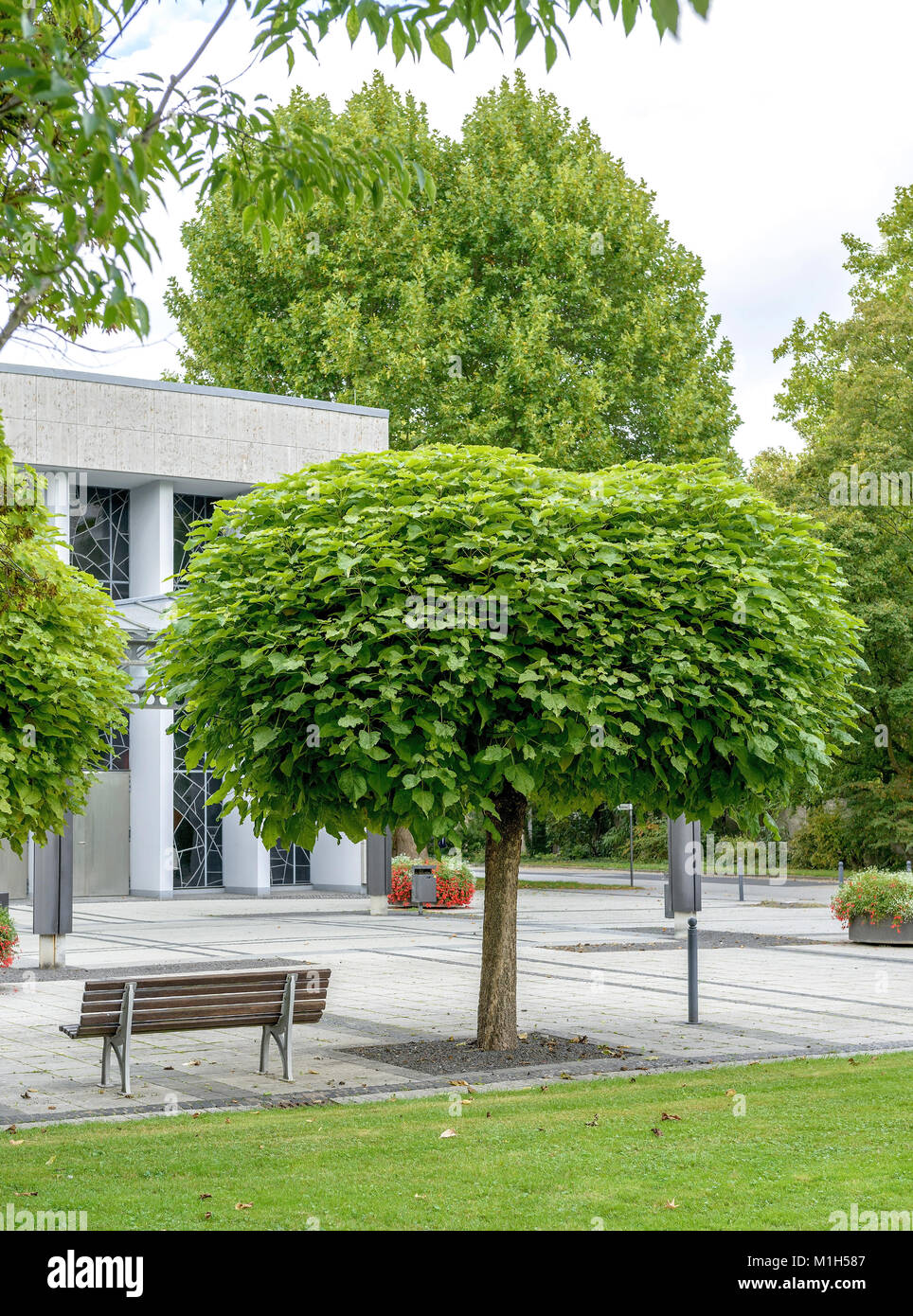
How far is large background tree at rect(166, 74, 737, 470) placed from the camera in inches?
1326

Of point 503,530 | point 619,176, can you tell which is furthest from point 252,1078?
point 619,176

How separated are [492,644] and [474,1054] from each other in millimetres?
3503

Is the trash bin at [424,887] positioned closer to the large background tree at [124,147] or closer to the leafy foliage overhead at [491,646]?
the leafy foliage overhead at [491,646]

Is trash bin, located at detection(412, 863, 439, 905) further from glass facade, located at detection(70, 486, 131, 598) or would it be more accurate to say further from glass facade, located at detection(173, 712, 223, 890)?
glass facade, located at detection(70, 486, 131, 598)

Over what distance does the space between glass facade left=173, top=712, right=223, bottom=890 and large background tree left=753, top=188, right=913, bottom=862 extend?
1735cm

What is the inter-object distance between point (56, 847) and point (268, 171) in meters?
15.5

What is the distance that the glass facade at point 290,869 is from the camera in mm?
35188

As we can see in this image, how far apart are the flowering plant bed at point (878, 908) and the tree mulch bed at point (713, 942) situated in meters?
0.63

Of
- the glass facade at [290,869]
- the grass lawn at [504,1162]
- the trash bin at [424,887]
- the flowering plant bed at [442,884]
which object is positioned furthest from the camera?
the glass facade at [290,869]

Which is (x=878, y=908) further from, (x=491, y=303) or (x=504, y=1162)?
(x=491, y=303)

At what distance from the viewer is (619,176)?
38250 millimetres

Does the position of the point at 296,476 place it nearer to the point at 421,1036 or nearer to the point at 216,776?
the point at 216,776
